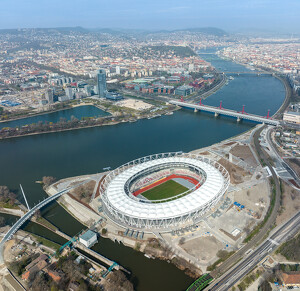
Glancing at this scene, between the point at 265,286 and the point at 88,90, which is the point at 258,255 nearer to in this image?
the point at 265,286

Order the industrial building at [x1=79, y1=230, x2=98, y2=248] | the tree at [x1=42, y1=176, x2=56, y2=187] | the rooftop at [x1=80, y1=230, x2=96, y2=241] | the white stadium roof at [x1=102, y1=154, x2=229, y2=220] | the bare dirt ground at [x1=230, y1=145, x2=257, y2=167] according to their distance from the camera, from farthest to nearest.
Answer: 1. the bare dirt ground at [x1=230, y1=145, x2=257, y2=167]
2. the tree at [x1=42, y1=176, x2=56, y2=187]
3. the white stadium roof at [x1=102, y1=154, x2=229, y2=220]
4. the rooftop at [x1=80, y1=230, x2=96, y2=241]
5. the industrial building at [x1=79, y1=230, x2=98, y2=248]

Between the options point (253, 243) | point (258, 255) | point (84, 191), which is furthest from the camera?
point (84, 191)

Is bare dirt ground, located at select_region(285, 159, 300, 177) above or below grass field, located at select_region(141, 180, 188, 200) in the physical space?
above

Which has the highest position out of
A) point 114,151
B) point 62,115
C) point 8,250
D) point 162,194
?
point 162,194

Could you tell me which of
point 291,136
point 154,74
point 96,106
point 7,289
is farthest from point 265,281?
point 154,74

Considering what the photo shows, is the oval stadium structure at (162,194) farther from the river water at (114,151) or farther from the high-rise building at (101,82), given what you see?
the high-rise building at (101,82)

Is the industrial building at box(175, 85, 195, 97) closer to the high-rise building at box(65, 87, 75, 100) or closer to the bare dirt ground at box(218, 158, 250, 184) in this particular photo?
the high-rise building at box(65, 87, 75, 100)

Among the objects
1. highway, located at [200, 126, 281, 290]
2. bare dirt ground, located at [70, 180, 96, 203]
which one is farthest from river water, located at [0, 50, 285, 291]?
highway, located at [200, 126, 281, 290]

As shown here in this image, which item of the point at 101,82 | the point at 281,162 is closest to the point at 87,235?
the point at 281,162
